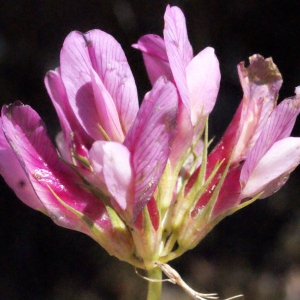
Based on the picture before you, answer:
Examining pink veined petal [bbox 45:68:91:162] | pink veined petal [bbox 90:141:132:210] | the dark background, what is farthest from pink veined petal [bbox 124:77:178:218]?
the dark background

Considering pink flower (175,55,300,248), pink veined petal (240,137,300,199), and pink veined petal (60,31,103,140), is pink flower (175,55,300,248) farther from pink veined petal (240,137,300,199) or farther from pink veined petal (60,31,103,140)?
pink veined petal (60,31,103,140)

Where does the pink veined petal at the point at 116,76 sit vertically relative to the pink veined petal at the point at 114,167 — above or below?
above

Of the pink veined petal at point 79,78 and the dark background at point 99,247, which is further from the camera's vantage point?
the dark background at point 99,247

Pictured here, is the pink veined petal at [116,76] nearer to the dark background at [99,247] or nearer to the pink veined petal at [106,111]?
the pink veined petal at [106,111]

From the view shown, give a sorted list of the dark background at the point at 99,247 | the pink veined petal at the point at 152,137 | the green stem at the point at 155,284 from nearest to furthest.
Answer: the pink veined petal at the point at 152,137
the green stem at the point at 155,284
the dark background at the point at 99,247

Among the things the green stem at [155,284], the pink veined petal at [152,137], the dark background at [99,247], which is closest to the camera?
the pink veined petal at [152,137]

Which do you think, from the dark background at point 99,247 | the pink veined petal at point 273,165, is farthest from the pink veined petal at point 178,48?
the dark background at point 99,247

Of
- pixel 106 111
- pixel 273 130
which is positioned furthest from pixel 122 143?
pixel 273 130

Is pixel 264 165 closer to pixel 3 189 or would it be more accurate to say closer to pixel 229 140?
pixel 229 140

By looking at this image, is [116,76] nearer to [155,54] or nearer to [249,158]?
[155,54]

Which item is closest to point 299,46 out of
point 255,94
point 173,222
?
point 255,94
